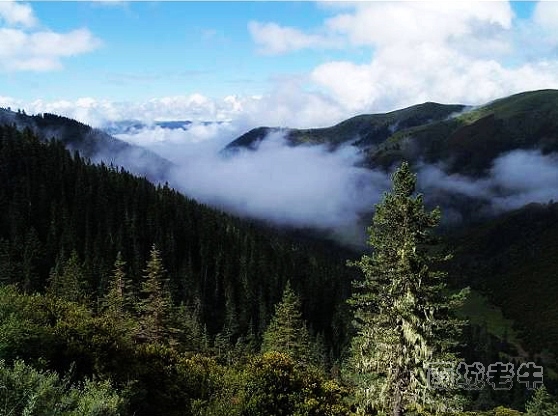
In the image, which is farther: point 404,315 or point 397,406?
point 397,406

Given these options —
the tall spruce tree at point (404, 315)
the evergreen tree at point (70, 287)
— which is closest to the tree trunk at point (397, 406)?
the tall spruce tree at point (404, 315)

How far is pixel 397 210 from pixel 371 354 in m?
8.90

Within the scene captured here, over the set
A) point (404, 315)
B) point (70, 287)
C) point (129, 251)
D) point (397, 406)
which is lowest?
point (129, 251)

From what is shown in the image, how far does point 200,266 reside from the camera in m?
195

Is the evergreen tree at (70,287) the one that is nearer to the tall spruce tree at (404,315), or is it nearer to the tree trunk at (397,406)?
the tall spruce tree at (404,315)

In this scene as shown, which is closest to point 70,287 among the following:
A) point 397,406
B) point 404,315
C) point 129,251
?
point 397,406

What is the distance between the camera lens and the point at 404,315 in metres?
28.7

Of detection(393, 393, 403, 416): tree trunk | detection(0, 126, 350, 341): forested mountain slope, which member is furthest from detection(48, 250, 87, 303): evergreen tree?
detection(393, 393, 403, 416): tree trunk

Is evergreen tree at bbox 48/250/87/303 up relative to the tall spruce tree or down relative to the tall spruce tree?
down

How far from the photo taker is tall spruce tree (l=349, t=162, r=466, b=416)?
2878 cm

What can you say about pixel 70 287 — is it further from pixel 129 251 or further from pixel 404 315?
pixel 129 251

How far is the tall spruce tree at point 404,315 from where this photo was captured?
94.4ft

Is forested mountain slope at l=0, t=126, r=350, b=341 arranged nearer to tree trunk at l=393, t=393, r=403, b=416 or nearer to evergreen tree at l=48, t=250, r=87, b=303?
evergreen tree at l=48, t=250, r=87, b=303

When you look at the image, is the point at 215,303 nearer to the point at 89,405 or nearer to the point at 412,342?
the point at 412,342
